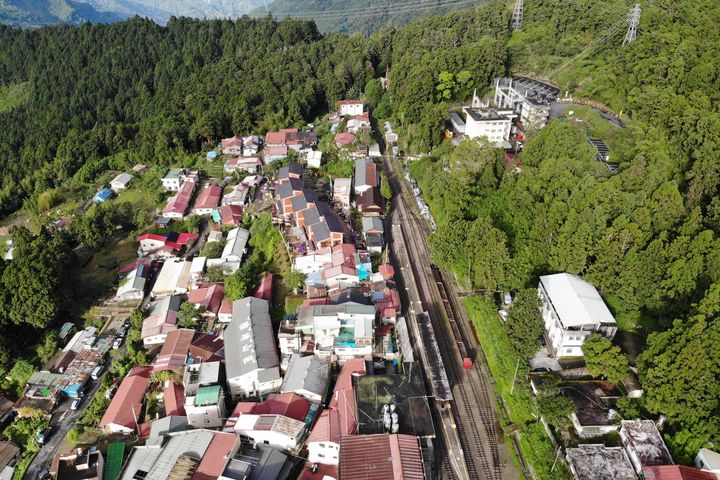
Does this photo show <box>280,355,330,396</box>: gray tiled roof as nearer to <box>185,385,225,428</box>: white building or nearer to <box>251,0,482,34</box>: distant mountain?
<box>185,385,225,428</box>: white building

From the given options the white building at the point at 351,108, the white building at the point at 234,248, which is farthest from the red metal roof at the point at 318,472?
the white building at the point at 351,108

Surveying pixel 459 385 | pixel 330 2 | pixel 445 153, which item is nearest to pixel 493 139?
pixel 445 153

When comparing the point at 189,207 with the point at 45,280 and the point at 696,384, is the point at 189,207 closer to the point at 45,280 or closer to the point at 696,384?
the point at 45,280

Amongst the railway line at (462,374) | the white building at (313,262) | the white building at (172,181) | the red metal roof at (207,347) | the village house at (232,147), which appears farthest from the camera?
the village house at (232,147)

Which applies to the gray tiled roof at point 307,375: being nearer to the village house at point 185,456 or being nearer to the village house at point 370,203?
the village house at point 185,456

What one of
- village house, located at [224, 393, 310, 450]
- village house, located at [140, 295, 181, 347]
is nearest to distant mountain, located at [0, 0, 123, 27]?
village house, located at [140, 295, 181, 347]

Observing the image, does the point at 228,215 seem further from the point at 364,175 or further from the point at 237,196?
the point at 364,175
